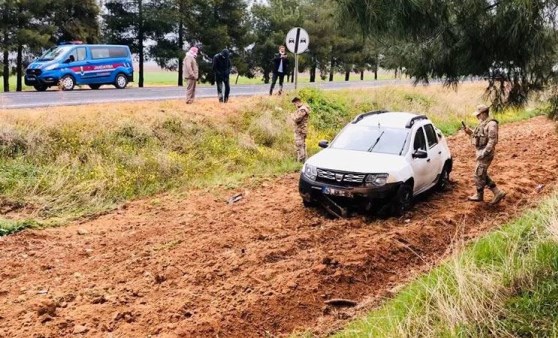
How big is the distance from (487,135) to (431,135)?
1.82 meters

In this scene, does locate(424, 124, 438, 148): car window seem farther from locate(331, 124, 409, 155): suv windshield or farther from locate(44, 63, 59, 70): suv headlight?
locate(44, 63, 59, 70): suv headlight

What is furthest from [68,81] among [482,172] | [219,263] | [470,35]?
[470,35]

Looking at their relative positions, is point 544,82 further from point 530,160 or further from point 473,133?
point 530,160

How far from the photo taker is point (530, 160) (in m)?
16.0

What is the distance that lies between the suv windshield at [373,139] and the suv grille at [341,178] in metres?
1.18

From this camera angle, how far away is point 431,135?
12.1 m

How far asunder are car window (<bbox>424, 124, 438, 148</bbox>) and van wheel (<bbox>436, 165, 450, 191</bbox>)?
2.39 feet

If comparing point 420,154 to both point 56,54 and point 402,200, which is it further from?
point 56,54

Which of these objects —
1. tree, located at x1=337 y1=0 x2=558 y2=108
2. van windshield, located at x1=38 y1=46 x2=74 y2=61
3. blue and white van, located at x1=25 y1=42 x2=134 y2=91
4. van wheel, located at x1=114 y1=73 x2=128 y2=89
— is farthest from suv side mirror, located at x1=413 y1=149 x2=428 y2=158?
van wheel, located at x1=114 y1=73 x2=128 y2=89

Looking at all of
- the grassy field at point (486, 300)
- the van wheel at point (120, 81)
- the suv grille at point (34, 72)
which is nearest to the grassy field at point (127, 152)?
the grassy field at point (486, 300)

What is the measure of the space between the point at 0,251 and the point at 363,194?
6.11 m

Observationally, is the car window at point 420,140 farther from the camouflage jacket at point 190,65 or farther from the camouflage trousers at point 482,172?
the camouflage jacket at point 190,65

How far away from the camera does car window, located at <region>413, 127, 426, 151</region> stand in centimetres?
1120

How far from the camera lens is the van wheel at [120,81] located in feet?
89.8
